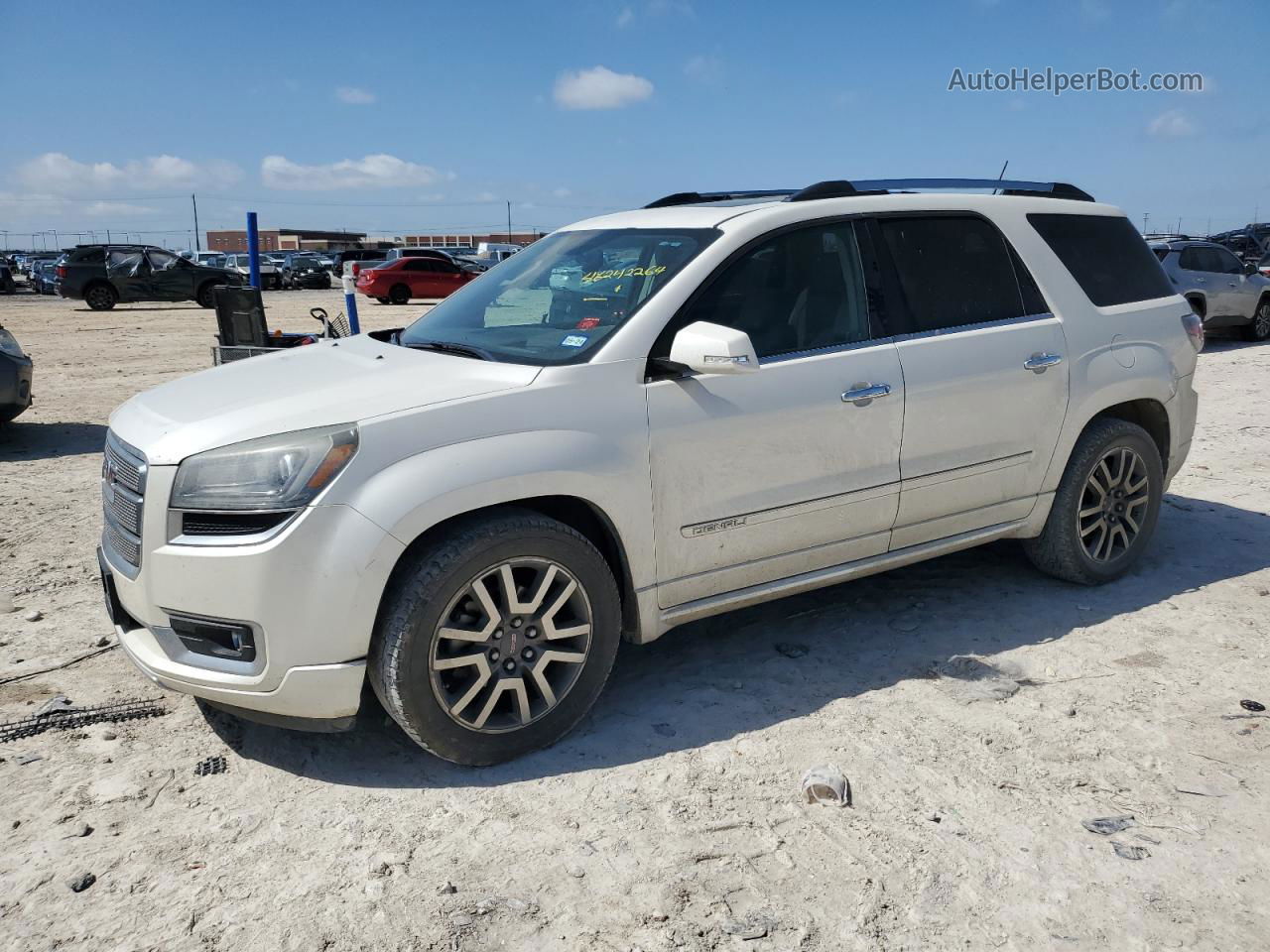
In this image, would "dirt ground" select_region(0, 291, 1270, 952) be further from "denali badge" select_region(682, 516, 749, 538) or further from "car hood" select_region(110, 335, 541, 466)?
"car hood" select_region(110, 335, 541, 466)

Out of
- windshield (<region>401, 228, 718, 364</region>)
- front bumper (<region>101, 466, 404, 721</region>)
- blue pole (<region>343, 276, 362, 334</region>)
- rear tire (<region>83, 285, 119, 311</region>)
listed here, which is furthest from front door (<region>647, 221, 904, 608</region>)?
rear tire (<region>83, 285, 119, 311</region>)

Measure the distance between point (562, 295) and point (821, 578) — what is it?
152 cm

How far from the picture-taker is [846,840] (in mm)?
3057

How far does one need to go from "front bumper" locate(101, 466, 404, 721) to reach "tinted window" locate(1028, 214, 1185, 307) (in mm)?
3457

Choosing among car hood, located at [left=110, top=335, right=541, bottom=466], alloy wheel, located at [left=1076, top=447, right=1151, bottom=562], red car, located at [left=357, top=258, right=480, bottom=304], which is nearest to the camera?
car hood, located at [left=110, top=335, right=541, bottom=466]

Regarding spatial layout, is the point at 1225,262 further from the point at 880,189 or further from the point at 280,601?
the point at 280,601

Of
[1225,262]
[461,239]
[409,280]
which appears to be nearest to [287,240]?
[461,239]

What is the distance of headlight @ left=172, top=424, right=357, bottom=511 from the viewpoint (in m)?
3.07

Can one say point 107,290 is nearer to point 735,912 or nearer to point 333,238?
point 735,912

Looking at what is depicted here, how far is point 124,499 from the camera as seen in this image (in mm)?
3400

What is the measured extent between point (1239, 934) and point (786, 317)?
2.41 meters

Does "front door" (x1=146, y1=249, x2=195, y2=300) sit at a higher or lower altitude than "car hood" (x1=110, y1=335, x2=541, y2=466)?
higher

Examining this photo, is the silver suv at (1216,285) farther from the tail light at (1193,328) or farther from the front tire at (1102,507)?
the front tire at (1102,507)

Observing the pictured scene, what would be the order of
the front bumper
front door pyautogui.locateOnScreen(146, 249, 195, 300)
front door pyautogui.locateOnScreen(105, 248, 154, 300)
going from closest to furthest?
the front bumper < front door pyautogui.locateOnScreen(105, 248, 154, 300) < front door pyautogui.locateOnScreen(146, 249, 195, 300)
